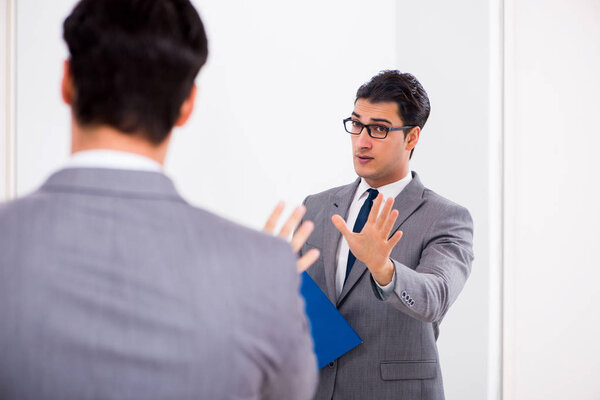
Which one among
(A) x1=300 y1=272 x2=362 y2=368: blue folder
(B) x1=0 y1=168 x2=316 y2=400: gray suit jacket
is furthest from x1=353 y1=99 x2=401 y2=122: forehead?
(B) x1=0 y1=168 x2=316 y2=400: gray suit jacket

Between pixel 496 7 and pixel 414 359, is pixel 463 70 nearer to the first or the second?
pixel 496 7

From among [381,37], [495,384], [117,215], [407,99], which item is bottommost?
[495,384]

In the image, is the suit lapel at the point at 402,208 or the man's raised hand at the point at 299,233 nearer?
the man's raised hand at the point at 299,233

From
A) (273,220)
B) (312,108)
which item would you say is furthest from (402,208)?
(312,108)

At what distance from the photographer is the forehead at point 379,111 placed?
220 centimetres

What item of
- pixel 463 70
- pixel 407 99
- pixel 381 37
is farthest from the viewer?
pixel 381 37

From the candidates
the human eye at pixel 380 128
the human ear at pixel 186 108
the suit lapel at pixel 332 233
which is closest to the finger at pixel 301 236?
the human ear at pixel 186 108

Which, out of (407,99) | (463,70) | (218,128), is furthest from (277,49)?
(407,99)

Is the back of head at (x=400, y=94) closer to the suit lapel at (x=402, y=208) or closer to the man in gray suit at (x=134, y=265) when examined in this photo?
the suit lapel at (x=402, y=208)

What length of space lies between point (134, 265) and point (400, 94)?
1697mm

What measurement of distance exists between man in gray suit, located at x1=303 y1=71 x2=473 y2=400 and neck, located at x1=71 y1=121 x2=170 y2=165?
0.78 meters

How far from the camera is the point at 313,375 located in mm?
897

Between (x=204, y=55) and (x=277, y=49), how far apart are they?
2.63 metres

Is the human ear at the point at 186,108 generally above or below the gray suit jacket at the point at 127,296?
above
